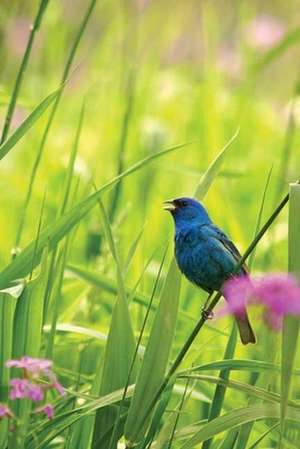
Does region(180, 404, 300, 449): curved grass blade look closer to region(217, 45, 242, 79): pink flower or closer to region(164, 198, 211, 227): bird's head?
region(164, 198, 211, 227): bird's head

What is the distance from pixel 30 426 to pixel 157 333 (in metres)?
0.38

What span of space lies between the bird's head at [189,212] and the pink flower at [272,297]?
40 cm

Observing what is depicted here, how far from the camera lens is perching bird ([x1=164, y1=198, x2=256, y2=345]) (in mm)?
1613

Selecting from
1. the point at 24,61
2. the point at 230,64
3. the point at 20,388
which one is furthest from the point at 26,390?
the point at 230,64

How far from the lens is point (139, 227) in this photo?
2850 mm

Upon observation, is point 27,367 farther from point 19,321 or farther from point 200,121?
point 200,121

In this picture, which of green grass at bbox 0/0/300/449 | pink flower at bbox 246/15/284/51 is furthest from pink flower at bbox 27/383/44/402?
pink flower at bbox 246/15/284/51

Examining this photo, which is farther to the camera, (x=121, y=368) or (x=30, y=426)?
(x=30, y=426)

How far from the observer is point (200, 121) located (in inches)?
144

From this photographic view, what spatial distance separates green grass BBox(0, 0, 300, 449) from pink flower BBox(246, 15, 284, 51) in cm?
4

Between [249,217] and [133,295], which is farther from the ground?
[249,217]

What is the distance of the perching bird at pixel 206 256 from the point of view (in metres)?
1.61

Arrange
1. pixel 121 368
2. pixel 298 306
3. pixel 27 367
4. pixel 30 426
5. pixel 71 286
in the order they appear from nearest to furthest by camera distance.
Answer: pixel 298 306 → pixel 27 367 → pixel 121 368 → pixel 30 426 → pixel 71 286

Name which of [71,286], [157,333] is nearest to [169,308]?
[157,333]
